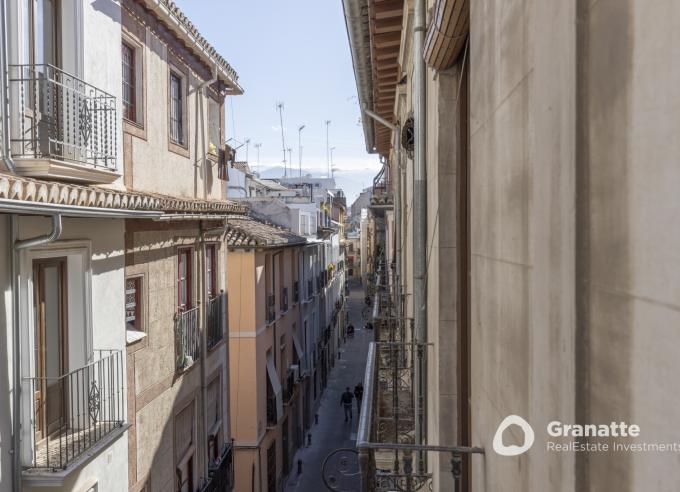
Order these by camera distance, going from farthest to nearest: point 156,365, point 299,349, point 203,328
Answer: point 299,349 < point 203,328 < point 156,365

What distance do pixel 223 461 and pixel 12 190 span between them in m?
9.95

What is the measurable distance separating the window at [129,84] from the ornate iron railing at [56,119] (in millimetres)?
1471

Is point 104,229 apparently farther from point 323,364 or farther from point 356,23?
point 323,364

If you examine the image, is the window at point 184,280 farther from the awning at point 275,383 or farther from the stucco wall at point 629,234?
the stucco wall at point 629,234

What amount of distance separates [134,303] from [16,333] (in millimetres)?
3251

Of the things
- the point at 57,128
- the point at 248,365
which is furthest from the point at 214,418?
the point at 57,128

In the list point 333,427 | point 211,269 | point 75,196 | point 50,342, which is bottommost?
point 333,427

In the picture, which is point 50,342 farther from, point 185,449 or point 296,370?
point 296,370

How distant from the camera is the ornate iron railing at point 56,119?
6012 mm

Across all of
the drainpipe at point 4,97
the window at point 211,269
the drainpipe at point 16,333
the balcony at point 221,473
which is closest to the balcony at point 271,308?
the balcony at point 221,473

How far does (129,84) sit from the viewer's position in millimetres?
9320

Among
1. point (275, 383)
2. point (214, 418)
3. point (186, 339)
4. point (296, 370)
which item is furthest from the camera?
point (296, 370)

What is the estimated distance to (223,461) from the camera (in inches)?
517

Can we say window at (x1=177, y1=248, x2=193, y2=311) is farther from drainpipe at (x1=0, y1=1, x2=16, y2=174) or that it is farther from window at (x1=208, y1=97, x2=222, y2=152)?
drainpipe at (x1=0, y1=1, x2=16, y2=174)
